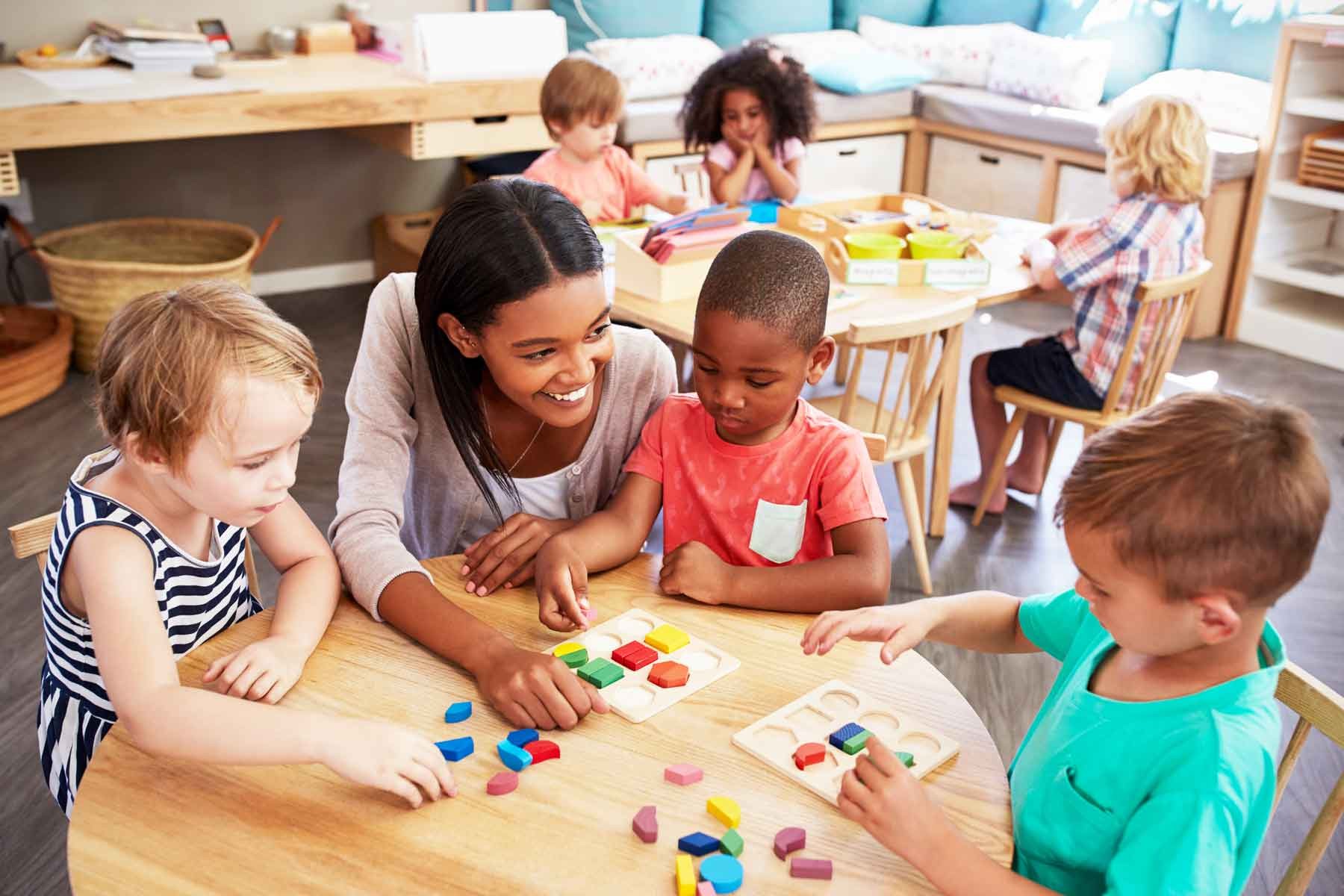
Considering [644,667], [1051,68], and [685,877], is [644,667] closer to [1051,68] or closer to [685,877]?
[685,877]

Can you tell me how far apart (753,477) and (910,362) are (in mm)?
1259

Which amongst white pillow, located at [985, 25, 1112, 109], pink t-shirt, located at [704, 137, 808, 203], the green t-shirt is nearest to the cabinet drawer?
white pillow, located at [985, 25, 1112, 109]

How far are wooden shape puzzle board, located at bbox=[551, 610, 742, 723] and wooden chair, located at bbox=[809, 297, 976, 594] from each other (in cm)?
127

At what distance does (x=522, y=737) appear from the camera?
3.83 feet

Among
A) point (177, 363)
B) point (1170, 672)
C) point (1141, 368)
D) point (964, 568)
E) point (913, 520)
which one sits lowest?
point (964, 568)

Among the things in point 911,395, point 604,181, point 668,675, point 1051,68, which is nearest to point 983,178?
point 1051,68

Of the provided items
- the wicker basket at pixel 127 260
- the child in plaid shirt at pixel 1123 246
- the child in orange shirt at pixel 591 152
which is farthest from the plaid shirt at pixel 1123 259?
the wicker basket at pixel 127 260

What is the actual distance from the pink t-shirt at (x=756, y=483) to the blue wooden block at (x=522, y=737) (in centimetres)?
45

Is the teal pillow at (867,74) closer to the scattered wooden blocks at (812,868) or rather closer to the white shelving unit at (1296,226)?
the white shelving unit at (1296,226)

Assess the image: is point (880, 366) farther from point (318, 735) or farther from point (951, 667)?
point (318, 735)

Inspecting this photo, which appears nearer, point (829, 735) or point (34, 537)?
point (829, 735)

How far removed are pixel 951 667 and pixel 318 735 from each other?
1.79 m

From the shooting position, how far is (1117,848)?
105cm

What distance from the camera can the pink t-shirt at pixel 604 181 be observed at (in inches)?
137
